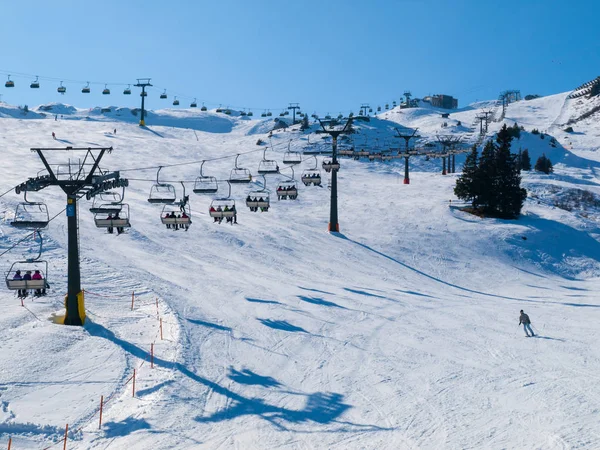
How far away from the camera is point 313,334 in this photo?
21.6 m

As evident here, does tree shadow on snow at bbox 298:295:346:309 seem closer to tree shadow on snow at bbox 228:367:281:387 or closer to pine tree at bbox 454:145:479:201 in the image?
tree shadow on snow at bbox 228:367:281:387

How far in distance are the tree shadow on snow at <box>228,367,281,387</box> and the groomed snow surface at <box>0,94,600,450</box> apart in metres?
0.08

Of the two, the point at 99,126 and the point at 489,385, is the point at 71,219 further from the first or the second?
the point at 99,126

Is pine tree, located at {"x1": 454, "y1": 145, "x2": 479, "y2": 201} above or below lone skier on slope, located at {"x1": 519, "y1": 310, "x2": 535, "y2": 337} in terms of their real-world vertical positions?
above

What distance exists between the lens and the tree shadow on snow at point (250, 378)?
1678cm

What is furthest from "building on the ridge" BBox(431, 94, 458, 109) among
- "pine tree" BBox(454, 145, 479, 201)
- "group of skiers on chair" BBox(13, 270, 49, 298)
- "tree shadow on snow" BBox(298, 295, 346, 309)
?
"group of skiers on chair" BBox(13, 270, 49, 298)

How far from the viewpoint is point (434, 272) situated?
3622 centimetres

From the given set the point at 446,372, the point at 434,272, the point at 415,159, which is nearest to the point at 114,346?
the point at 446,372

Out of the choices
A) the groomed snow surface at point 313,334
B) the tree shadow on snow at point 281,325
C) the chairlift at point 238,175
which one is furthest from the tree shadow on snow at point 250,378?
the chairlift at point 238,175

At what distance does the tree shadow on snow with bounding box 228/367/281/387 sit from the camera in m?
16.8

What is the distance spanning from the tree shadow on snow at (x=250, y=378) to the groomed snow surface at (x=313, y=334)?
0.27 ft

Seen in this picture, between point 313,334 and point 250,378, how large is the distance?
16.1 feet

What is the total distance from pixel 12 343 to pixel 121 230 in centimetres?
754

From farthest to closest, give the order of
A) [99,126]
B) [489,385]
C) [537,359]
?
[99,126] < [537,359] < [489,385]
